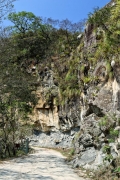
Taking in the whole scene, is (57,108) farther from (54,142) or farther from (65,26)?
(65,26)

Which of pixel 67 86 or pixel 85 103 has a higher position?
pixel 67 86

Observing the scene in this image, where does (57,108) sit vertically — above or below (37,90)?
below

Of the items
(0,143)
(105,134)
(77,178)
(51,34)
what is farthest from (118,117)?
(51,34)

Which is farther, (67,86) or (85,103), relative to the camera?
(67,86)

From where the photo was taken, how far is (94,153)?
28.1 feet

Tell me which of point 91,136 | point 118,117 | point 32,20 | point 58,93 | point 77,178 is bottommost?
point 77,178

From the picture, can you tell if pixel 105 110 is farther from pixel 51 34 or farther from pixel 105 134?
pixel 51 34

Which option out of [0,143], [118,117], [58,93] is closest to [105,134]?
[118,117]

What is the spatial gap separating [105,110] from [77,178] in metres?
3.18

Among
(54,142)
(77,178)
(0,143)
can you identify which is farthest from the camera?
(54,142)

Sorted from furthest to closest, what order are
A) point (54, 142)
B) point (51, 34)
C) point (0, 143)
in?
1. point (51, 34)
2. point (54, 142)
3. point (0, 143)

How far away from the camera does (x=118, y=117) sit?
771cm

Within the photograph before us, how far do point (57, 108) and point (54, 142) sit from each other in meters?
3.55

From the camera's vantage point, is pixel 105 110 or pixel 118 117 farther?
pixel 105 110
